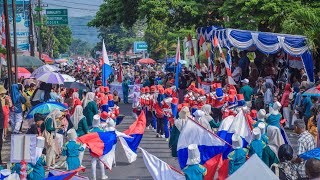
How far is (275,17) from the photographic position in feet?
97.0

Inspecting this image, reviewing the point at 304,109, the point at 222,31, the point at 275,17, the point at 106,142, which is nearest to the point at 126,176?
the point at 106,142

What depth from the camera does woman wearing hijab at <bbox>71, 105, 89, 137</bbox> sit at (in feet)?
55.9

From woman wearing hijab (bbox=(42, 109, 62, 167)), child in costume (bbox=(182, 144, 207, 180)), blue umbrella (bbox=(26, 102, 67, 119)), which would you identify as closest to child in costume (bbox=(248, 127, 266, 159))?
child in costume (bbox=(182, 144, 207, 180))

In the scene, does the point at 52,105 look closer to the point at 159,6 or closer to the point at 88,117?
the point at 88,117

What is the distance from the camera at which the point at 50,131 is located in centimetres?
1652

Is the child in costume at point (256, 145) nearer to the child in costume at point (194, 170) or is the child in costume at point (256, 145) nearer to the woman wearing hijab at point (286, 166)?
the child in costume at point (194, 170)

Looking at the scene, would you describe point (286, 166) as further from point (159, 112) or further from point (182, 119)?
point (159, 112)

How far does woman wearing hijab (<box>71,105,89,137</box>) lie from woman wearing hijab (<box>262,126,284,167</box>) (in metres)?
5.22

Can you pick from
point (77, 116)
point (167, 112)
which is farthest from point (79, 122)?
point (167, 112)

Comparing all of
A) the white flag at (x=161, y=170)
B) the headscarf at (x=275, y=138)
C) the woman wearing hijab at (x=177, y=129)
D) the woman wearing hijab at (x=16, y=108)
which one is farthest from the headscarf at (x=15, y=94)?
the headscarf at (x=275, y=138)

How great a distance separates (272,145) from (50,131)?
5.71 metres

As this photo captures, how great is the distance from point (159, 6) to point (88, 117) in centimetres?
1667

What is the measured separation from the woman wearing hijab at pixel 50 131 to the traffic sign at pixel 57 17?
39.4 m

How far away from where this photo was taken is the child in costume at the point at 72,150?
14.1m
